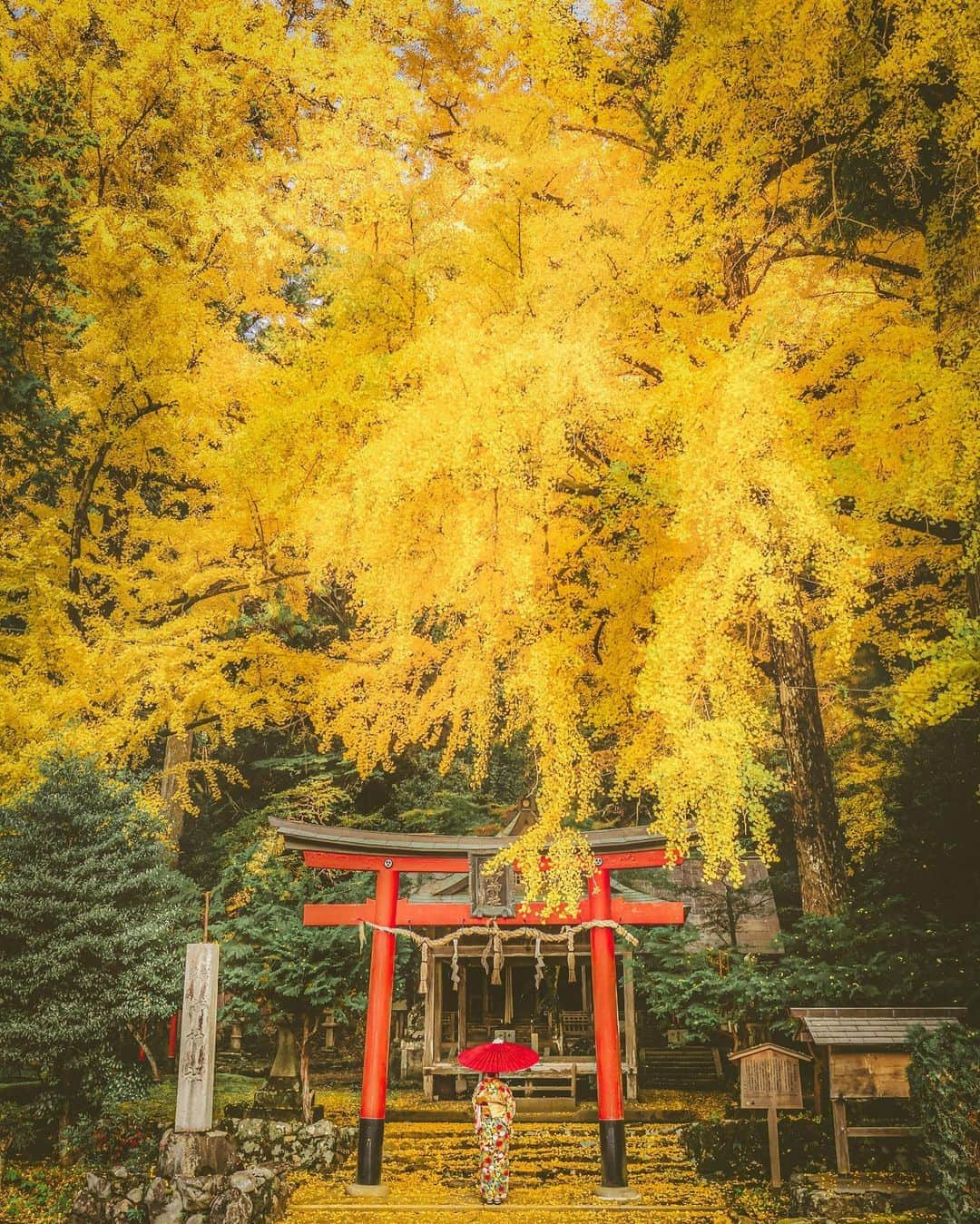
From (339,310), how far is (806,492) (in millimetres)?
5633

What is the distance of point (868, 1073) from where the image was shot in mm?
7480

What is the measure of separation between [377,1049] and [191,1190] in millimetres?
2024

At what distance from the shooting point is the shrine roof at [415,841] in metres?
8.73

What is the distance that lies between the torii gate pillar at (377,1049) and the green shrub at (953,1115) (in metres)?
4.94

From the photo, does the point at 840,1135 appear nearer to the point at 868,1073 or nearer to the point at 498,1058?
the point at 868,1073

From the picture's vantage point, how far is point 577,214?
8.65 meters

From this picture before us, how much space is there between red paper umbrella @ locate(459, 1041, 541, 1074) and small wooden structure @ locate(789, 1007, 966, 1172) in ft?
9.24

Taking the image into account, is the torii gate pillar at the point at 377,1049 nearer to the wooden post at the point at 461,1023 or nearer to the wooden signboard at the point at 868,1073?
the wooden signboard at the point at 868,1073

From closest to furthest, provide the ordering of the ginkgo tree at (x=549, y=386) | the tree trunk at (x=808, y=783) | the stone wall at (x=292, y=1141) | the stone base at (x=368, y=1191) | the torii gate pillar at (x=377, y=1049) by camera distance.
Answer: the ginkgo tree at (x=549, y=386), the stone base at (x=368, y=1191), the torii gate pillar at (x=377, y=1049), the stone wall at (x=292, y=1141), the tree trunk at (x=808, y=783)

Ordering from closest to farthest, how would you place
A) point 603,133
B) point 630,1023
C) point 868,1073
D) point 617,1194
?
point 868,1073
point 617,1194
point 603,133
point 630,1023

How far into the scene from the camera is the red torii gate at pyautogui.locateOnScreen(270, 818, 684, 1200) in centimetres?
834

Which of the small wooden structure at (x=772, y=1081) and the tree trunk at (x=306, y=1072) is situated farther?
the tree trunk at (x=306, y=1072)

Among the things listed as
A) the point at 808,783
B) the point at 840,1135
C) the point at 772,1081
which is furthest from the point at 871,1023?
the point at 808,783

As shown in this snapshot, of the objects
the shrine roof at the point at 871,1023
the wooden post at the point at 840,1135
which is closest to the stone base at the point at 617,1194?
the wooden post at the point at 840,1135
